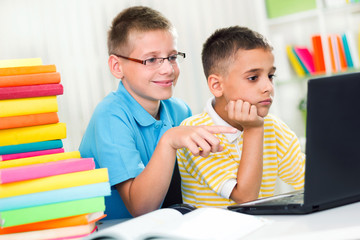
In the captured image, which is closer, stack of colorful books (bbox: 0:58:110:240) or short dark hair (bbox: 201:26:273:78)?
stack of colorful books (bbox: 0:58:110:240)

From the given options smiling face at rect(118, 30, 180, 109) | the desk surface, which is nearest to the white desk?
the desk surface

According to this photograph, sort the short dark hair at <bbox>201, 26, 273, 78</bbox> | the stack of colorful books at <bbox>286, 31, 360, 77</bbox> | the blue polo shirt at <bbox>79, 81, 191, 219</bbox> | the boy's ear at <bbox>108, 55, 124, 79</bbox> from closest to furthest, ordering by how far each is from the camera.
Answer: the blue polo shirt at <bbox>79, 81, 191, 219</bbox> → the short dark hair at <bbox>201, 26, 273, 78</bbox> → the boy's ear at <bbox>108, 55, 124, 79</bbox> → the stack of colorful books at <bbox>286, 31, 360, 77</bbox>

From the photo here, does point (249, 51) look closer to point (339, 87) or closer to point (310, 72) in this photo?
point (339, 87)

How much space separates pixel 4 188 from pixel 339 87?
2.37ft

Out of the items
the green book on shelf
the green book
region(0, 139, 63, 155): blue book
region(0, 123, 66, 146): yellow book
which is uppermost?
the green book on shelf

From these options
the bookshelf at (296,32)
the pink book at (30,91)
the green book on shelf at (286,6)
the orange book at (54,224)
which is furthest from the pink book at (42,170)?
the green book on shelf at (286,6)

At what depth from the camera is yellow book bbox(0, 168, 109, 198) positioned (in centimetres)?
104

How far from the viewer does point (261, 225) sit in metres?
0.94

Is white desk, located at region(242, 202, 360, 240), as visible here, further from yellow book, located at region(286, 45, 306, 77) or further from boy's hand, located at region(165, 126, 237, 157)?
yellow book, located at region(286, 45, 306, 77)

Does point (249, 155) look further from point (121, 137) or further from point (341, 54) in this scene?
point (341, 54)

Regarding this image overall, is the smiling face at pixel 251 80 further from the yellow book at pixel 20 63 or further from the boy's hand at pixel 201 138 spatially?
the yellow book at pixel 20 63

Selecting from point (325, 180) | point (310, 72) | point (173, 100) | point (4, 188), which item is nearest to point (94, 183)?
point (4, 188)

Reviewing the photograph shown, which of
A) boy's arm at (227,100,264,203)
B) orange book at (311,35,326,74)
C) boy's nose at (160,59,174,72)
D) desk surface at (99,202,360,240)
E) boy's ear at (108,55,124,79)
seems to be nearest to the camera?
desk surface at (99,202,360,240)

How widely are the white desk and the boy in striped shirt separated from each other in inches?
15.4
